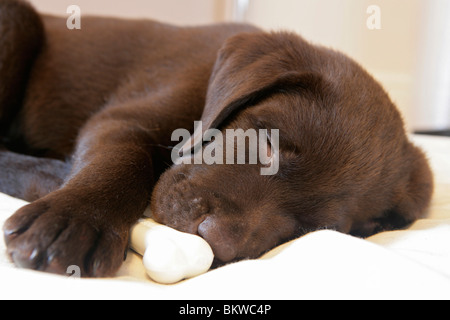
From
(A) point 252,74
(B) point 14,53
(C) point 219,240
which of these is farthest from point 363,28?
(C) point 219,240

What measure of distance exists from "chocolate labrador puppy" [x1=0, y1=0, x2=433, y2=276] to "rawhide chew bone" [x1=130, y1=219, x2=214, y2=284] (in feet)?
0.16

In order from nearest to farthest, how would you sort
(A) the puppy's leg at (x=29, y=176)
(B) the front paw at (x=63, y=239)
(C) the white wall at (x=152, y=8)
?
(B) the front paw at (x=63, y=239) → (A) the puppy's leg at (x=29, y=176) → (C) the white wall at (x=152, y=8)

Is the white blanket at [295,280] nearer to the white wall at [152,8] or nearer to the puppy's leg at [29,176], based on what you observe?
the puppy's leg at [29,176]

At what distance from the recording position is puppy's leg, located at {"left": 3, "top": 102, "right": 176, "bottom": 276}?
120 centimetres

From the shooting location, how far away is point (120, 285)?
108cm

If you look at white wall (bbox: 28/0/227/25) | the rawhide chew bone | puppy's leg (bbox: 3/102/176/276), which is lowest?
the rawhide chew bone

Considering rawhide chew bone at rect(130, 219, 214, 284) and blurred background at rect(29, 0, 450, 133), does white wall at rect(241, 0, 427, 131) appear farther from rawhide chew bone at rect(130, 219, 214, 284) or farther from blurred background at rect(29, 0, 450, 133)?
rawhide chew bone at rect(130, 219, 214, 284)

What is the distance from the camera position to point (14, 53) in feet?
7.98

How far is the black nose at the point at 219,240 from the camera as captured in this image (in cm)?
131

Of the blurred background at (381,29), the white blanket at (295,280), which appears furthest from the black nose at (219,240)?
the blurred background at (381,29)

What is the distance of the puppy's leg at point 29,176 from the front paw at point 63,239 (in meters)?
0.52

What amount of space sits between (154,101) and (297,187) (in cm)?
82

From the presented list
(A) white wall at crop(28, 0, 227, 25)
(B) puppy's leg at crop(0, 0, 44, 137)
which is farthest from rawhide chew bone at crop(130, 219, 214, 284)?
(A) white wall at crop(28, 0, 227, 25)
